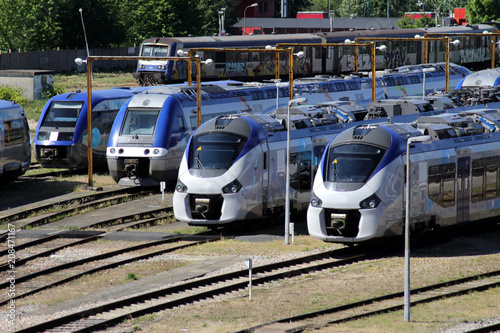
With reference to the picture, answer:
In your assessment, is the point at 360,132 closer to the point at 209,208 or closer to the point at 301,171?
the point at 301,171

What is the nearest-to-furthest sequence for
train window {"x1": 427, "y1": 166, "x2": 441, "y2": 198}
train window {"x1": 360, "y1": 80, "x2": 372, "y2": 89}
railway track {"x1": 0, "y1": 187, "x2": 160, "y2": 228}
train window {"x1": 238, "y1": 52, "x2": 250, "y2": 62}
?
train window {"x1": 427, "y1": 166, "x2": 441, "y2": 198}, railway track {"x1": 0, "y1": 187, "x2": 160, "y2": 228}, train window {"x1": 360, "y1": 80, "x2": 372, "y2": 89}, train window {"x1": 238, "y1": 52, "x2": 250, "y2": 62}

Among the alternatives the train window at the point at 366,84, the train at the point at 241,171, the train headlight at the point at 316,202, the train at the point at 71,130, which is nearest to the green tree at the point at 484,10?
the train window at the point at 366,84

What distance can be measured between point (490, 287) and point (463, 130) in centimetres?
667

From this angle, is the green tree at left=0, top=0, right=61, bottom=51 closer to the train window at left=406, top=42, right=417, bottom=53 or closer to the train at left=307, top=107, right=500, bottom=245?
the train window at left=406, top=42, right=417, bottom=53

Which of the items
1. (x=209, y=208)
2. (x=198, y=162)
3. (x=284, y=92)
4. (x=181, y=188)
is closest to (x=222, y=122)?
(x=198, y=162)

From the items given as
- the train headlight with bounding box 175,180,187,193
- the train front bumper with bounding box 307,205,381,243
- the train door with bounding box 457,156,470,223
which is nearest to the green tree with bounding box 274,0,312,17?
the train headlight with bounding box 175,180,187,193

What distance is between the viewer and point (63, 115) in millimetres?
35406

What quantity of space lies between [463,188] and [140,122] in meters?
12.5

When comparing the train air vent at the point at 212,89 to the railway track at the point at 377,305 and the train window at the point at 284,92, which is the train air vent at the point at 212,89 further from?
the railway track at the point at 377,305

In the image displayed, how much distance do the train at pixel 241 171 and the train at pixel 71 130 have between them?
1088 cm

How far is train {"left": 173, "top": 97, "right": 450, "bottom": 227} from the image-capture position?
24531 mm

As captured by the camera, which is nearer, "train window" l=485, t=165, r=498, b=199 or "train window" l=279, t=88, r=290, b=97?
"train window" l=485, t=165, r=498, b=199

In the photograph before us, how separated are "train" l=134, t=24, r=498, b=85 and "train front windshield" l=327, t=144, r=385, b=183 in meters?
34.5

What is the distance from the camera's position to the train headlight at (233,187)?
24422 millimetres
